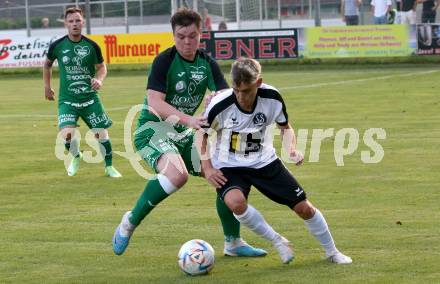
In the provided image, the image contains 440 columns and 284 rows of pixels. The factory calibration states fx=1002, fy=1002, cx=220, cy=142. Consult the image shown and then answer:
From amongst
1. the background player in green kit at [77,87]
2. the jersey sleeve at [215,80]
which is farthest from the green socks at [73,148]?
the jersey sleeve at [215,80]

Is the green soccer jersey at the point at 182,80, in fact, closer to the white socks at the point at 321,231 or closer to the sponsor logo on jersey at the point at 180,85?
the sponsor logo on jersey at the point at 180,85

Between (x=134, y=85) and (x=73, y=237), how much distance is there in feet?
64.1

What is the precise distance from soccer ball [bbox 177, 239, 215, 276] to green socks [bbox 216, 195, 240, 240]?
0.52m

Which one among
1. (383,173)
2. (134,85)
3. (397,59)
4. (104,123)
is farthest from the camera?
(397,59)

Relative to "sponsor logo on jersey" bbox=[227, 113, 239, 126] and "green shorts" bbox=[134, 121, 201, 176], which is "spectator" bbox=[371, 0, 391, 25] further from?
"sponsor logo on jersey" bbox=[227, 113, 239, 126]

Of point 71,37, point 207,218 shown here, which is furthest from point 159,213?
point 71,37

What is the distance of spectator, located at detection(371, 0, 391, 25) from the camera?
31359mm

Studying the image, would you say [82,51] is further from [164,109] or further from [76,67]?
[164,109]

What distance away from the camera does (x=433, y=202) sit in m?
10.2

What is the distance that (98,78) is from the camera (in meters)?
13.3

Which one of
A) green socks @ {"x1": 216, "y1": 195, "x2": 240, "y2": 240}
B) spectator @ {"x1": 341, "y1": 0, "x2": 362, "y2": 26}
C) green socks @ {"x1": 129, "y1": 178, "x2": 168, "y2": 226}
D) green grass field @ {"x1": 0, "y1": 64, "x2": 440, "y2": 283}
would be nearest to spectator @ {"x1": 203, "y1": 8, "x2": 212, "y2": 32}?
spectator @ {"x1": 341, "y1": 0, "x2": 362, "y2": 26}

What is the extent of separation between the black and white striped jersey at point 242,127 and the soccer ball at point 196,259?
64 centimetres

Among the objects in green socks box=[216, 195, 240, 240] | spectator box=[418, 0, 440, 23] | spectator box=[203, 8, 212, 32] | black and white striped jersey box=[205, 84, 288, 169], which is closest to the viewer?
black and white striped jersey box=[205, 84, 288, 169]

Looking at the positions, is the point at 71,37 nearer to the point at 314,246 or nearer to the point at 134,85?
the point at 314,246
